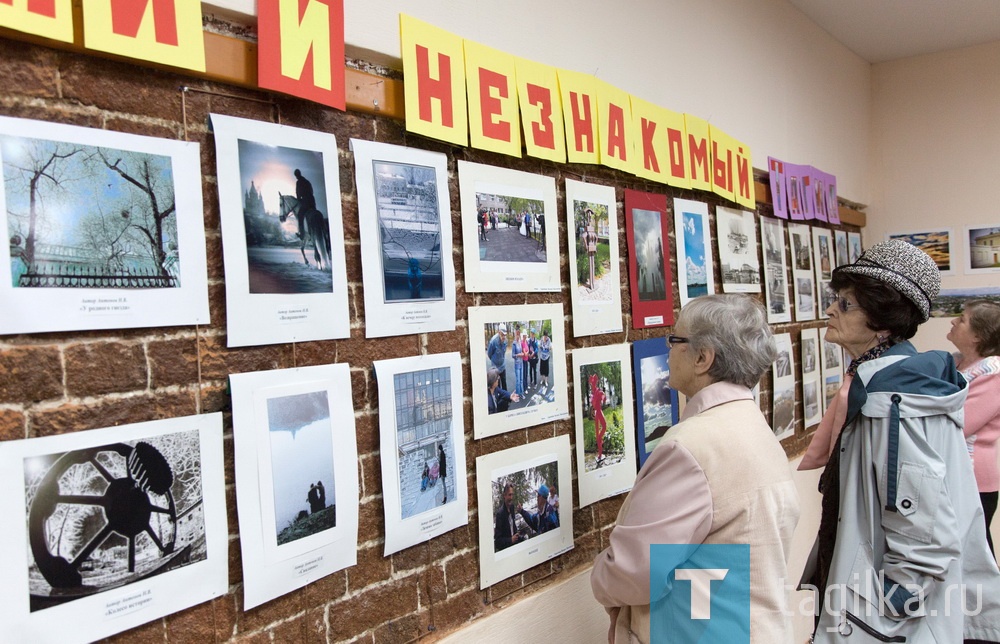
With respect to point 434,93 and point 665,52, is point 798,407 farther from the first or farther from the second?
point 434,93

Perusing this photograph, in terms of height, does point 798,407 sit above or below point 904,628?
above

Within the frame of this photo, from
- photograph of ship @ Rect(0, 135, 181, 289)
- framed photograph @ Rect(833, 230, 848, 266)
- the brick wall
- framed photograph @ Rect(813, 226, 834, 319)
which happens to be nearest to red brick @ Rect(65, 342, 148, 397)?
the brick wall

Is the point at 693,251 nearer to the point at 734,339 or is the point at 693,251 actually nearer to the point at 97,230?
the point at 734,339

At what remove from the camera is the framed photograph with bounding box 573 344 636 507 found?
2096 mm

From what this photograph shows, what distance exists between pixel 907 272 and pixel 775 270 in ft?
5.05

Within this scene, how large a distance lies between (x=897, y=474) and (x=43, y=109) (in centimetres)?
195

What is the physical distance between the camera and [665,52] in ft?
8.43

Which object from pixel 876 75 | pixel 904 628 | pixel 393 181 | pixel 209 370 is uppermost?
pixel 876 75

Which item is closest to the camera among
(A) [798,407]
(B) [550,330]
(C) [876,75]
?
(B) [550,330]

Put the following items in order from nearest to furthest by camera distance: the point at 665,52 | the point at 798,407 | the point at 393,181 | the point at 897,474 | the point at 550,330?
the point at 393,181 → the point at 897,474 → the point at 550,330 → the point at 665,52 → the point at 798,407

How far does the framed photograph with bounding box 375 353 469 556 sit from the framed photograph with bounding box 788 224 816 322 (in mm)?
2518

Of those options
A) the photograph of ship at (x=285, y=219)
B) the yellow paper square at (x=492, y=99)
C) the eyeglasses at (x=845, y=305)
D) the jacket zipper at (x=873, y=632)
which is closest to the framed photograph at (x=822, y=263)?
the eyeglasses at (x=845, y=305)

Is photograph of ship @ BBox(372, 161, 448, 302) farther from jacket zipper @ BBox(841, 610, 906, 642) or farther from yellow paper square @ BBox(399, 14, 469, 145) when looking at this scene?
jacket zipper @ BBox(841, 610, 906, 642)

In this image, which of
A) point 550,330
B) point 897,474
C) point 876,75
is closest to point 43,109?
point 550,330
